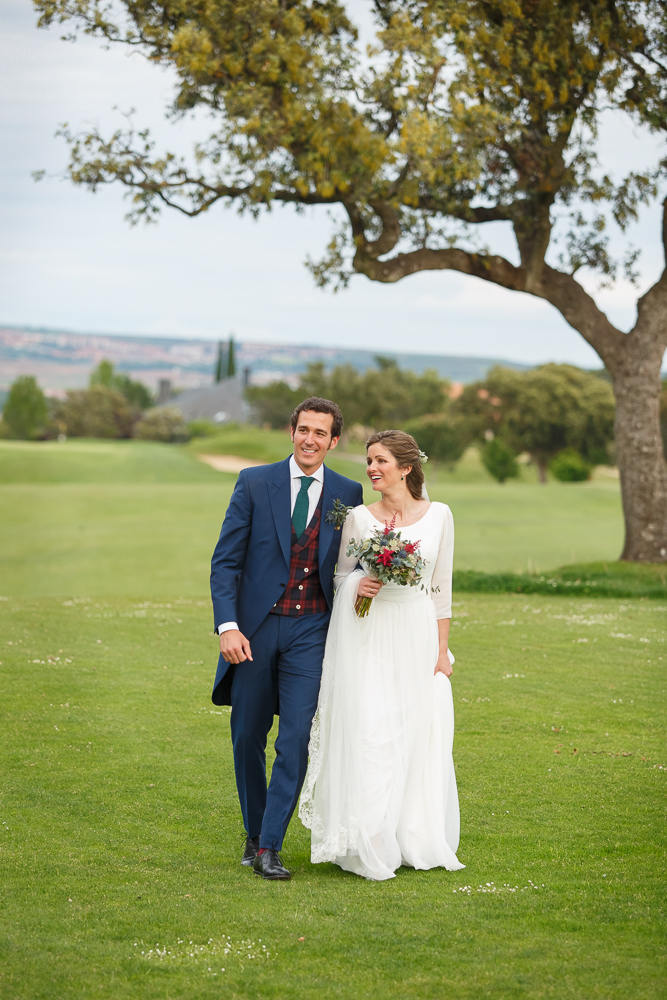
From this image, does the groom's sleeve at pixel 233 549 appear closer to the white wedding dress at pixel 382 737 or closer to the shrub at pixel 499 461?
the white wedding dress at pixel 382 737

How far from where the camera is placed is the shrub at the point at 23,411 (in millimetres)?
118562

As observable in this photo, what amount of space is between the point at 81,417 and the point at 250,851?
356 ft

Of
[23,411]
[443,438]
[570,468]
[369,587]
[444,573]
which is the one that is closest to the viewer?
[369,587]

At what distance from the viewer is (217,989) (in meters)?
3.93

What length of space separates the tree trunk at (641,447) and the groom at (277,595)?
1425cm

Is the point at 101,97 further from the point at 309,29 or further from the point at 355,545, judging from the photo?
the point at 355,545

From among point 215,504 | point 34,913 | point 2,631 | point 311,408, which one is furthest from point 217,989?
point 215,504

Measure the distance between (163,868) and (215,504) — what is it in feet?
97.1

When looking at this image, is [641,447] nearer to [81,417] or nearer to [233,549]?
[233,549]

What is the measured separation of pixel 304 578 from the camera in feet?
17.9

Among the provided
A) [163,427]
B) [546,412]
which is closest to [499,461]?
[546,412]

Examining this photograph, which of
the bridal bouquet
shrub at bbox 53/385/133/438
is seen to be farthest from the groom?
shrub at bbox 53/385/133/438

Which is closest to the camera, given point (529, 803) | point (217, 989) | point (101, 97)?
point (217, 989)

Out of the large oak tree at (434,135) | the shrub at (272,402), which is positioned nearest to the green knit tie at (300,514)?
the large oak tree at (434,135)
